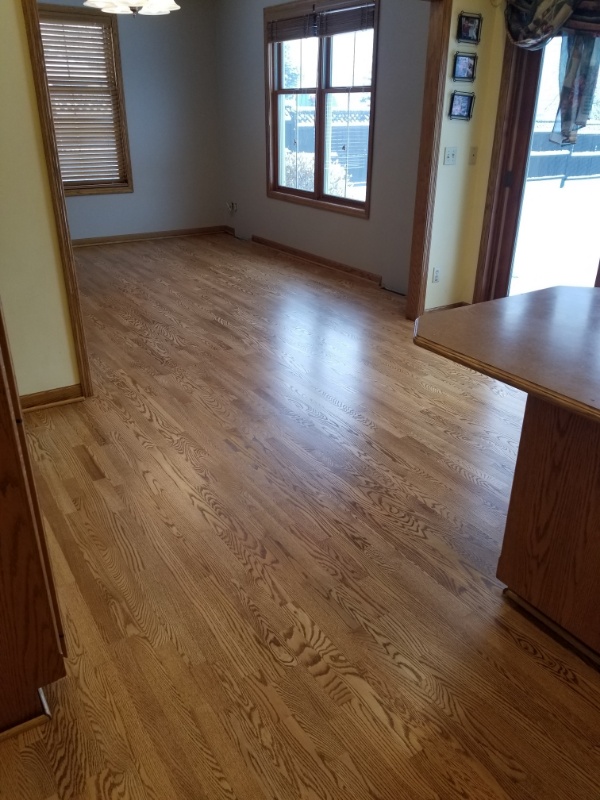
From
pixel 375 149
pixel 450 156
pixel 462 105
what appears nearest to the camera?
pixel 462 105

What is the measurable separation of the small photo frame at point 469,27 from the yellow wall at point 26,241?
2.59m

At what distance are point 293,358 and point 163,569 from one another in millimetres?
2002

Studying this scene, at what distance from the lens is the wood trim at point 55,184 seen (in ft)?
8.23

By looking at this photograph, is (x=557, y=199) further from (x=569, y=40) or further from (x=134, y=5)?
(x=134, y=5)

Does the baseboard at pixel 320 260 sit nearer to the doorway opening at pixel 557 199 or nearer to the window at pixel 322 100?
the window at pixel 322 100

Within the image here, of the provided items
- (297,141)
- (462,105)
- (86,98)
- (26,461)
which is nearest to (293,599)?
(26,461)

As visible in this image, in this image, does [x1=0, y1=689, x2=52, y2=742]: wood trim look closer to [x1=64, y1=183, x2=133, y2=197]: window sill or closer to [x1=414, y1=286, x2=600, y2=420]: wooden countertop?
[x1=414, y1=286, x2=600, y2=420]: wooden countertop

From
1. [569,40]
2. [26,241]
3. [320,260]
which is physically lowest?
[320,260]

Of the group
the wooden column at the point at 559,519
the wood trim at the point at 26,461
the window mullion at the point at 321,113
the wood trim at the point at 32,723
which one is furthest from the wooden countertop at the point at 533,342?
the window mullion at the point at 321,113

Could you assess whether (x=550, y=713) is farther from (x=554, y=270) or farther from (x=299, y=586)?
(x=554, y=270)

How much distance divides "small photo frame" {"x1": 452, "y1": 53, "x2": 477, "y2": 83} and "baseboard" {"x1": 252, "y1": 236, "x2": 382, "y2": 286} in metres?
1.77

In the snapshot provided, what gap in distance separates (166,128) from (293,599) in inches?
251

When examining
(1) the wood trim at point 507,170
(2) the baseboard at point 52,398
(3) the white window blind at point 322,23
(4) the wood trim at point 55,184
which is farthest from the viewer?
(3) the white window blind at point 322,23

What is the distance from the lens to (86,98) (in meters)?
6.29
